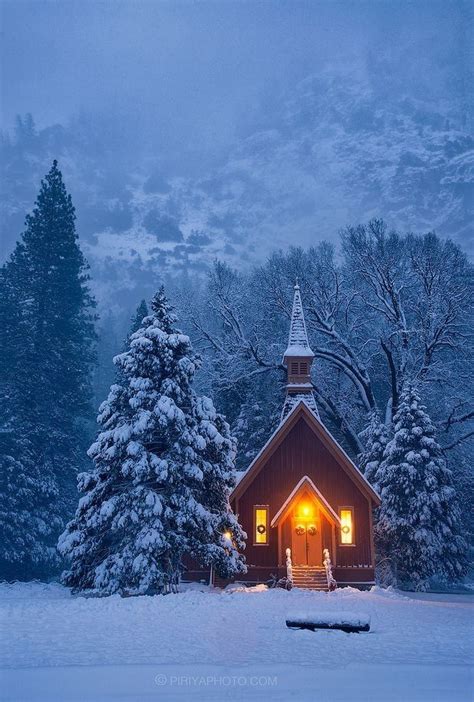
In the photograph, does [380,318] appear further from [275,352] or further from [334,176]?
[334,176]

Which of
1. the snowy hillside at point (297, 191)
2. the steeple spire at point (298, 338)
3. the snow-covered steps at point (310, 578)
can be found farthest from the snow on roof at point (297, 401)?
the snowy hillside at point (297, 191)

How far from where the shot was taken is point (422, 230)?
9812 centimetres

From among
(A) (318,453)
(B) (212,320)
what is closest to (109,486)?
(A) (318,453)

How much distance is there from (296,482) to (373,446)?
585 cm

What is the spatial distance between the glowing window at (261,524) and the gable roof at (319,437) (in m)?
1.17

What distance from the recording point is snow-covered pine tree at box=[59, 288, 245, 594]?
18.2 meters

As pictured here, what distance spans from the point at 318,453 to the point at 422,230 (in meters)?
82.7

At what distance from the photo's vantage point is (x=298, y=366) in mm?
28500

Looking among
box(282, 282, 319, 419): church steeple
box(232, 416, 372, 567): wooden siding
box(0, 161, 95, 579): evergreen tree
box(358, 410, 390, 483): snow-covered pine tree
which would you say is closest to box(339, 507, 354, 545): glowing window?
box(232, 416, 372, 567): wooden siding

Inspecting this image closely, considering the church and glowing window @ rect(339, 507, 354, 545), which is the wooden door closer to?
the church

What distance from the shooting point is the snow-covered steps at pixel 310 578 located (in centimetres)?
2273

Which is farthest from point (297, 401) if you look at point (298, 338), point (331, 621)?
point (331, 621)

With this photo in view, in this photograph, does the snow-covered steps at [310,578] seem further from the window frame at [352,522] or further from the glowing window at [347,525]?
the glowing window at [347,525]

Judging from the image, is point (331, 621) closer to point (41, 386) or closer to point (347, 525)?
point (347, 525)
